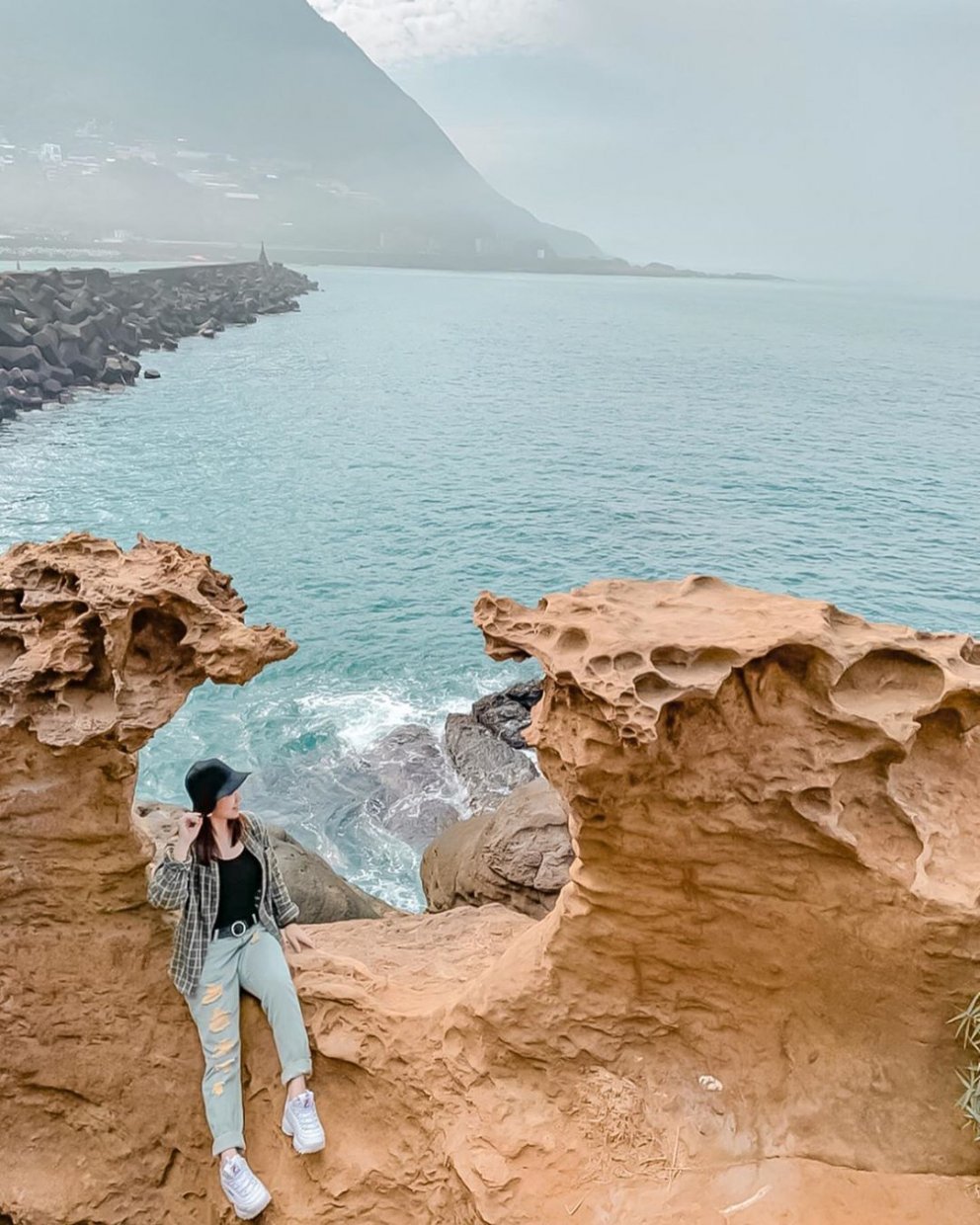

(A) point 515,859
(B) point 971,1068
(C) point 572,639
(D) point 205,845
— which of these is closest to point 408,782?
(A) point 515,859

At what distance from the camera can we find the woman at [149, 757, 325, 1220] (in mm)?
4133

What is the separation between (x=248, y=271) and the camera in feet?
280

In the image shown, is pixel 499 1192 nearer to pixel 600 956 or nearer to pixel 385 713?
pixel 600 956

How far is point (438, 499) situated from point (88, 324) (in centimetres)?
2196

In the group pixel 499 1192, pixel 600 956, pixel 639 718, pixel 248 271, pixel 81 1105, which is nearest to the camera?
pixel 639 718

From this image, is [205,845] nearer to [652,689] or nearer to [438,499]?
[652,689]

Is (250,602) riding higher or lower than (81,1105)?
lower

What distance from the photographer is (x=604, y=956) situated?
4.28m

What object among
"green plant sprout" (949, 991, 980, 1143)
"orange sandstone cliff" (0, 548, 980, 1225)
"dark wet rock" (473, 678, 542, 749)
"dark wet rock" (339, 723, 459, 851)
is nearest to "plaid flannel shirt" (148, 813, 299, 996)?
"orange sandstone cliff" (0, 548, 980, 1225)

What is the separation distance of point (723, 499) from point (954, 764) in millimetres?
24680

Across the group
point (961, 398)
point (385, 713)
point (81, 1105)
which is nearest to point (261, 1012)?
point (81, 1105)

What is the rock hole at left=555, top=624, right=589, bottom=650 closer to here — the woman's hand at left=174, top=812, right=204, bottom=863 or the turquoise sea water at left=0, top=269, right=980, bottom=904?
the woman's hand at left=174, top=812, right=204, bottom=863

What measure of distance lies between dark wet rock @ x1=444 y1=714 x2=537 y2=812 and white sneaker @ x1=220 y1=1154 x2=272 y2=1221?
8428 millimetres

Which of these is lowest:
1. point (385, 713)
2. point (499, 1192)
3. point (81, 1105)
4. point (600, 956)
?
point (385, 713)
